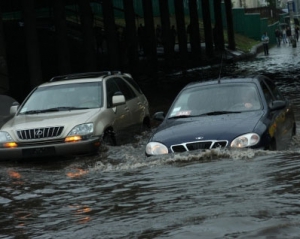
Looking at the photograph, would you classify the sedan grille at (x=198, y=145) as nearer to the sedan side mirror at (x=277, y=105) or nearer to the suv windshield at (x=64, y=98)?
the sedan side mirror at (x=277, y=105)

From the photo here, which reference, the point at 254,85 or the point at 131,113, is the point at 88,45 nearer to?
the point at 131,113

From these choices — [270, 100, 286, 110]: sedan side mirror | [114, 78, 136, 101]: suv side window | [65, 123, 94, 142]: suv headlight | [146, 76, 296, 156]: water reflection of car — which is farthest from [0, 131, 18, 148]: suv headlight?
[270, 100, 286, 110]: sedan side mirror

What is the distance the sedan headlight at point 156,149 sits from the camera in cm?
1032

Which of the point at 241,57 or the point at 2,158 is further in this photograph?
the point at 241,57

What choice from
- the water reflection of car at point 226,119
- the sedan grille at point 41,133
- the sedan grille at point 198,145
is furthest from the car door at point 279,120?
the sedan grille at point 41,133

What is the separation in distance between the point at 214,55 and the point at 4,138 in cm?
4319

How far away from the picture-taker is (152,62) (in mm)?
41250

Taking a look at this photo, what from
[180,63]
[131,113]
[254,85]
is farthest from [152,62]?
[254,85]

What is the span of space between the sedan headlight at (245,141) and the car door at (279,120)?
Result: 0.66 metres

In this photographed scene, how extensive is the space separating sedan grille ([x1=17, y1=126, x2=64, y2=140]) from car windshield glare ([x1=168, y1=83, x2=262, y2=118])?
2028 mm

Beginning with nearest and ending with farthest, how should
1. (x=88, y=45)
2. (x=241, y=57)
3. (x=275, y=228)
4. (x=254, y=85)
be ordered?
(x=275, y=228) → (x=254, y=85) → (x=88, y=45) → (x=241, y=57)

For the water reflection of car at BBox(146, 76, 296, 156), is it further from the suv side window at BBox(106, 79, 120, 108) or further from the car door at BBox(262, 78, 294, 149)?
the suv side window at BBox(106, 79, 120, 108)

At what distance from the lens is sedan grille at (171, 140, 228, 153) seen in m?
10.1

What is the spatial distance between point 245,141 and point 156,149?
4.02 ft
